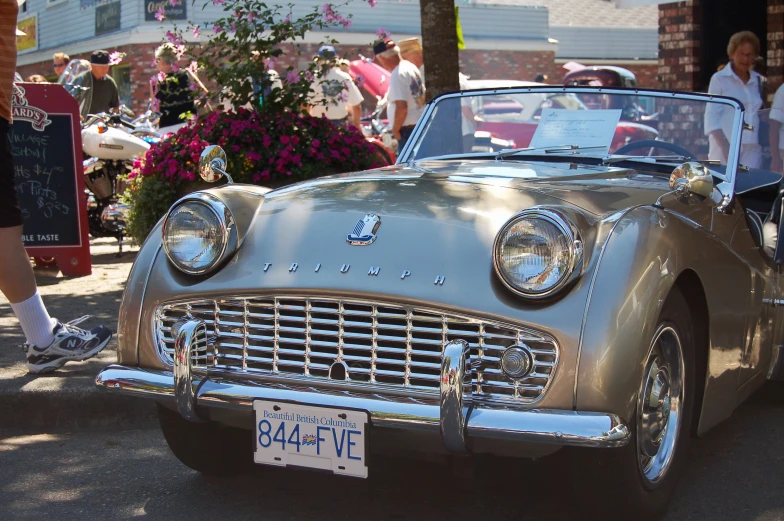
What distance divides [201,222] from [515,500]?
4.54ft

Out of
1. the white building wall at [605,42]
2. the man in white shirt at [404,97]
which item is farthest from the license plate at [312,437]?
the white building wall at [605,42]

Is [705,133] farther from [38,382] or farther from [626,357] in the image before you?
[38,382]

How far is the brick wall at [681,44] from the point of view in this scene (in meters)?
11.5

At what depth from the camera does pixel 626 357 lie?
2842 mm

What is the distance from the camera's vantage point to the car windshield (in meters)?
4.29

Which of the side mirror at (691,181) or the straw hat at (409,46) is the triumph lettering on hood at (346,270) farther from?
the straw hat at (409,46)

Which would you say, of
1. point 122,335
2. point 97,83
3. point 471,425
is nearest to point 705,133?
point 471,425

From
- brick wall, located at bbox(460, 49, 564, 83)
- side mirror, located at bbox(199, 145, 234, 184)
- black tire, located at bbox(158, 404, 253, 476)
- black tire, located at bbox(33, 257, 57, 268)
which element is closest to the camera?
black tire, located at bbox(158, 404, 253, 476)

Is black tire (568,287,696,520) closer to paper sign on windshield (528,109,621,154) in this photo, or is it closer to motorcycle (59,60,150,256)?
paper sign on windshield (528,109,621,154)

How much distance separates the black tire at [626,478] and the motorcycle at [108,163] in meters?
6.41

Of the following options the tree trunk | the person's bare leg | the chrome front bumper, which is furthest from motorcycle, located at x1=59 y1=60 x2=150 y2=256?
the chrome front bumper

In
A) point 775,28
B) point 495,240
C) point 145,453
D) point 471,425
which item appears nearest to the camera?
point 471,425

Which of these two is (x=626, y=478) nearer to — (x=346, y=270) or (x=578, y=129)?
(x=346, y=270)

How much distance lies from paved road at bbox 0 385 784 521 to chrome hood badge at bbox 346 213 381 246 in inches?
33.0
